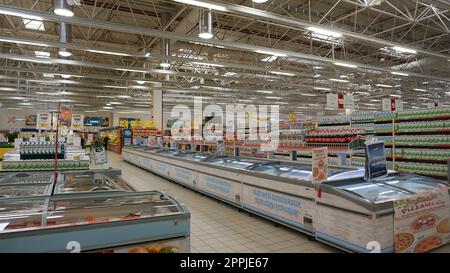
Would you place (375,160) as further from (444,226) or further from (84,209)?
(84,209)

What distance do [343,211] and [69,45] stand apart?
9.33 meters

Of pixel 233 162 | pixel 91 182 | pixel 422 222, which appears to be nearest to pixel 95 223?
pixel 91 182

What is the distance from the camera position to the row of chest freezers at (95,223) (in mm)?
1973

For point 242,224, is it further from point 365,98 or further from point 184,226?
Result: point 365,98

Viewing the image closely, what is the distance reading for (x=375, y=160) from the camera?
4066 mm

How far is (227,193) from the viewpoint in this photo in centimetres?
631

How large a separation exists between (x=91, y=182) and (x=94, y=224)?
2.51m

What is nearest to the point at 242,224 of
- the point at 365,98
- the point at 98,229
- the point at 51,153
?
the point at 98,229

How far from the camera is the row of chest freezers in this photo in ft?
6.47

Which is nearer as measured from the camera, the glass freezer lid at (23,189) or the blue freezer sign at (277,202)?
the glass freezer lid at (23,189)

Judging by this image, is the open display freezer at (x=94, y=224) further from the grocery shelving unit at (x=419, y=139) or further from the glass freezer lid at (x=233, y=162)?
the grocery shelving unit at (x=419, y=139)

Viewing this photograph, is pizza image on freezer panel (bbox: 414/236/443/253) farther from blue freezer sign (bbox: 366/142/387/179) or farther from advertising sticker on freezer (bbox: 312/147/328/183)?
advertising sticker on freezer (bbox: 312/147/328/183)

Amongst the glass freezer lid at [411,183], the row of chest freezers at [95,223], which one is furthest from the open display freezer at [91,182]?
the glass freezer lid at [411,183]

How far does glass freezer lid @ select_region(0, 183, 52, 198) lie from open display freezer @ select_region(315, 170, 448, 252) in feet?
10.8
